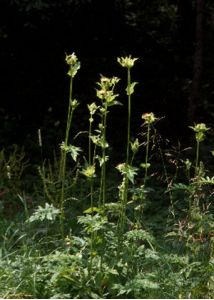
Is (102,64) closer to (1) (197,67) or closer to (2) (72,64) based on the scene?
(1) (197,67)

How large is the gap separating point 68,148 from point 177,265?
1051 mm

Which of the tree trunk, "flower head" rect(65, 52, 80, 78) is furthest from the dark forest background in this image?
"flower head" rect(65, 52, 80, 78)

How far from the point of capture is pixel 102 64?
31.7 ft

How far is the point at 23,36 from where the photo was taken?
31.3 ft

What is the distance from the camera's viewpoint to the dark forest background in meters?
9.51

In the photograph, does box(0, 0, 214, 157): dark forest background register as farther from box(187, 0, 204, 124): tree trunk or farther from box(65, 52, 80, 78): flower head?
box(65, 52, 80, 78): flower head

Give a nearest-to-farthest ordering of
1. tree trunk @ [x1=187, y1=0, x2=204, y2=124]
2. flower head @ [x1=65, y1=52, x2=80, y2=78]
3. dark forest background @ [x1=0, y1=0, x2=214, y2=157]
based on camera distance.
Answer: flower head @ [x1=65, y1=52, x2=80, y2=78] → tree trunk @ [x1=187, y1=0, x2=204, y2=124] → dark forest background @ [x1=0, y1=0, x2=214, y2=157]

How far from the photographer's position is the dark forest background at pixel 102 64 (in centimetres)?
951

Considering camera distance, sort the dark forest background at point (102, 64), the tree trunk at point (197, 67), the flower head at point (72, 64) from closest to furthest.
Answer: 1. the flower head at point (72, 64)
2. the tree trunk at point (197, 67)
3. the dark forest background at point (102, 64)

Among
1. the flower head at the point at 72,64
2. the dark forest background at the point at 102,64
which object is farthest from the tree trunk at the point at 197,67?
the flower head at the point at 72,64

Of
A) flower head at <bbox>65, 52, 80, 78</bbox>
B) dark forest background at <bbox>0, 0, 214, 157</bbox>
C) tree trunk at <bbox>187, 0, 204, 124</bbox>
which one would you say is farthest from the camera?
dark forest background at <bbox>0, 0, 214, 157</bbox>

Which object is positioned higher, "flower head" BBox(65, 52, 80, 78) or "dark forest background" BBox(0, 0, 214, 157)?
"dark forest background" BBox(0, 0, 214, 157)

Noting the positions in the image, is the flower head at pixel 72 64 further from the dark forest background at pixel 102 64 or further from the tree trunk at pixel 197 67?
the dark forest background at pixel 102 64

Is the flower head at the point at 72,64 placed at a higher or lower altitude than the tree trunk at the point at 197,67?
lower
